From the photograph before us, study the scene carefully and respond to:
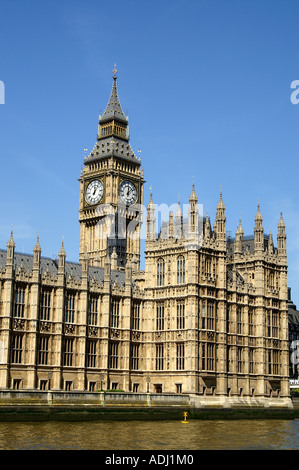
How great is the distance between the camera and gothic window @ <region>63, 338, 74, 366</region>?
9669 cm

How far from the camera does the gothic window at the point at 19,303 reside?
305 feet

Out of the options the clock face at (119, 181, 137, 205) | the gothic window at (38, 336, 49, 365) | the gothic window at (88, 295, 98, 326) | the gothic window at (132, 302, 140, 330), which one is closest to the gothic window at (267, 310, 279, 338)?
the gothic window at (132, 302, 140, 330)

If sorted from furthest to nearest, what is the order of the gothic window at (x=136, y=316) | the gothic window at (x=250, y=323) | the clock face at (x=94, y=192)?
1. the clock face at (x=94, y=192)
2. the gothic window at (x=250, y=323)
3. the gothic window at (x=136, y=316)

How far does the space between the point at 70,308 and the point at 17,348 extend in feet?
29.1

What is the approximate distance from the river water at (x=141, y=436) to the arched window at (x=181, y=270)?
2284 centimetres

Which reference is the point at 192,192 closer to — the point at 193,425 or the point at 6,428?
the point at 193,425

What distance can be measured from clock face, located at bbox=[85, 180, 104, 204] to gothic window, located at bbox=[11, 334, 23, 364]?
173ft

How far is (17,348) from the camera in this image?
A: 92.6 meters

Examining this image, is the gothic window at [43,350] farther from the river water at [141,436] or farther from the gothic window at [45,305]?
the river water at [141,436]

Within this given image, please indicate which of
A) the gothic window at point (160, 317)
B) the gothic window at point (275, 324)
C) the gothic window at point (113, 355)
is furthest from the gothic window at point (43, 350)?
the gothic window at point (275, 324)

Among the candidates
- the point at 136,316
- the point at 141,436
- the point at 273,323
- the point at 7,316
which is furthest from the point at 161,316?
the point at 141,436

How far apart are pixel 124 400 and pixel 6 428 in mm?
21413

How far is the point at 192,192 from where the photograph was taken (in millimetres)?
103000
